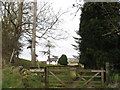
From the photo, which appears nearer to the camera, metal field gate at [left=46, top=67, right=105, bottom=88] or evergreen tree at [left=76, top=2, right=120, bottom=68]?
metal field gate at [left=46, top=67, right=105, bottom=88]

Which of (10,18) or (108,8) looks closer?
(108,8)

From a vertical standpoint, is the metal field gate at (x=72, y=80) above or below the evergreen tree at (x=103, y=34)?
below

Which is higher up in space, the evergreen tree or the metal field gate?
the evergreen tree

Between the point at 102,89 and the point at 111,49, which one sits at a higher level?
the point at 111,49

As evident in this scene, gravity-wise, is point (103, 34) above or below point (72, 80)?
above

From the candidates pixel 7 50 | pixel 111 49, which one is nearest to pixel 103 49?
pixel 111 49

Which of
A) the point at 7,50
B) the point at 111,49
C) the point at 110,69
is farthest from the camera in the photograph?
the point at 7,50

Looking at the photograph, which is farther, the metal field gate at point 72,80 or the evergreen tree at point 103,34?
the evergreen tree at point 103,34

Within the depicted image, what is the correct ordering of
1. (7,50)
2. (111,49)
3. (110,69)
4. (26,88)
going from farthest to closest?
(7,50)
(111,49)
(110,69)
(26,88)

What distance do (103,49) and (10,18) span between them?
29.3 ft

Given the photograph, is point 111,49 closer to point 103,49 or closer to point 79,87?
point 103,49

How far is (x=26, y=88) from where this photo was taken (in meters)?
7.14

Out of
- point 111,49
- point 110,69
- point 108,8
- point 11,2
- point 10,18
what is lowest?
point 110,69

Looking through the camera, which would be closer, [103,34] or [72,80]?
[72,80]
